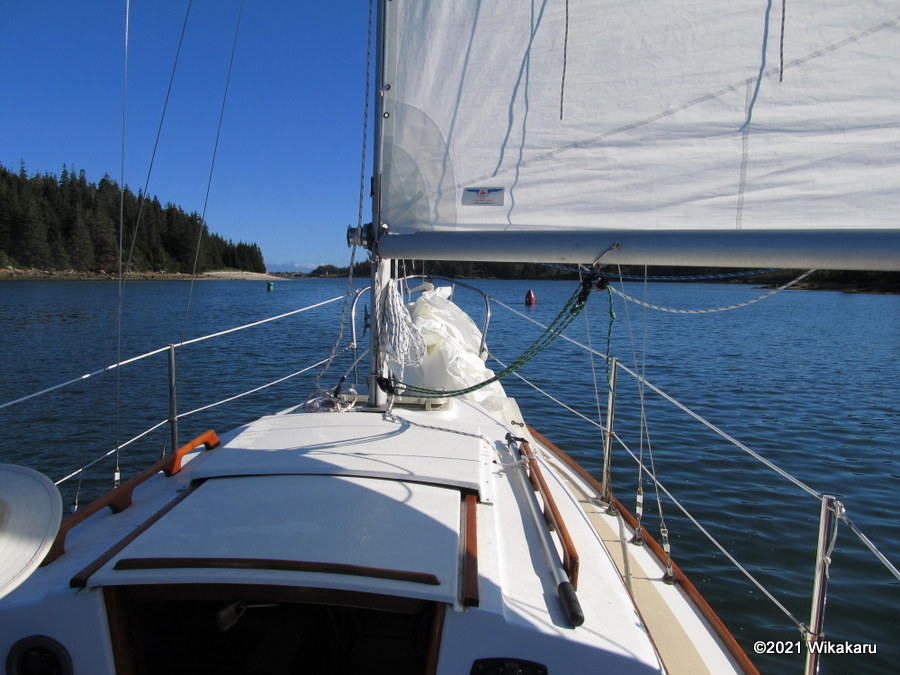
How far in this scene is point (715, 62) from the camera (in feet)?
8.14

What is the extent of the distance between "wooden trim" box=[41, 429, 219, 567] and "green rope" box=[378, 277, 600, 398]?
1.15m

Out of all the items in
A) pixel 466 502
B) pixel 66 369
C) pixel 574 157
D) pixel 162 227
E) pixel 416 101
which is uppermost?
pixel 162 227

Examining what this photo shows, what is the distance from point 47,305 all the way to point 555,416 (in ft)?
105

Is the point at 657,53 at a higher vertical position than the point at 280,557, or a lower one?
higher

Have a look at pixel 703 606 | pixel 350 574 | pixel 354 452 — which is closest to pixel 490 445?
pixel 354 452

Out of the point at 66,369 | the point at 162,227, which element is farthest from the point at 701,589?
the point at 162,227

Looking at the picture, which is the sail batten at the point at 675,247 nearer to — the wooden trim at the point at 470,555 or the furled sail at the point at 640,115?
the furled sail at the point at 640,115

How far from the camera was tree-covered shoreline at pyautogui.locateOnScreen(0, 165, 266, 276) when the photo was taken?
239ft

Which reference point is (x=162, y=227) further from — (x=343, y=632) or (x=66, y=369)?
(x=343, y=632)

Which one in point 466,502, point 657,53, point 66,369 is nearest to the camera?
point 466,502

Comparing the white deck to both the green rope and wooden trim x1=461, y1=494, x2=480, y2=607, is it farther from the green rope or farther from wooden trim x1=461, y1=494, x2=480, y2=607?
the green rope

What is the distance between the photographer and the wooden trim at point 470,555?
1.75m

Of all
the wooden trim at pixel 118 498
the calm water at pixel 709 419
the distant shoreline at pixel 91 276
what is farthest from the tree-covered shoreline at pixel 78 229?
the wooden trim at pixel 118 498

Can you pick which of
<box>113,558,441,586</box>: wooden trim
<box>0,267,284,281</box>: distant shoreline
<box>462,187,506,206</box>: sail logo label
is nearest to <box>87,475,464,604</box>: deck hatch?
<box>113,558,441,586</box>: wooden trim
